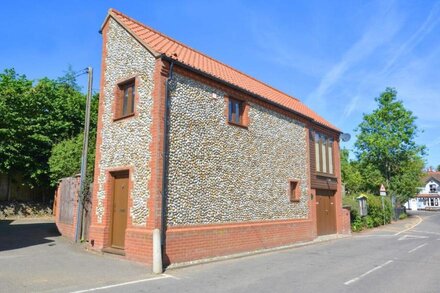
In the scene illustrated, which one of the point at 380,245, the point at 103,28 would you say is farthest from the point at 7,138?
the point at 380,245

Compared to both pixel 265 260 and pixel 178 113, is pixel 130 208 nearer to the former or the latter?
pixel 178 113

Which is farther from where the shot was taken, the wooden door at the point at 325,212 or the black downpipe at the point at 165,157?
the wooden door at the point at 325,212

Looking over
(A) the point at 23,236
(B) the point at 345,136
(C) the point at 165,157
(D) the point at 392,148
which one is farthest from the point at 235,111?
(D) the point at 392,148

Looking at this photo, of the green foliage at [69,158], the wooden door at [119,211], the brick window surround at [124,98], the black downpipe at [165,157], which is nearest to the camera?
the black downpipe at [165,157]

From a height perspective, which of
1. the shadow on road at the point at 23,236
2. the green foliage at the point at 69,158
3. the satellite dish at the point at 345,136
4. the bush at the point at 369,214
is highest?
the satellite dish at the point at 345,136

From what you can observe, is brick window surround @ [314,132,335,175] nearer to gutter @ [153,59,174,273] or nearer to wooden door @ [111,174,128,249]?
gutter @ [153,59,174,273]

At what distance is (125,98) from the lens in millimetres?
12820

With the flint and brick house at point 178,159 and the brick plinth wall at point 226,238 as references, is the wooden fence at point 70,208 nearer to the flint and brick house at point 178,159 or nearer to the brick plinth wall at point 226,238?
the flint and brick house at point 178,159

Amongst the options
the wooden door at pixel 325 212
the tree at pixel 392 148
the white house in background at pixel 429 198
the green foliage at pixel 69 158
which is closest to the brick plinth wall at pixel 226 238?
the wooden door at pixel 325 212

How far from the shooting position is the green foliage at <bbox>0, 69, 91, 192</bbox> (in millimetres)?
23328

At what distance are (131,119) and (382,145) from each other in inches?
1372

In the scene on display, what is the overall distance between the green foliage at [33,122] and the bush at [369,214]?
66.0ft

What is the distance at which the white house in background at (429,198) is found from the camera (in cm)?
7881

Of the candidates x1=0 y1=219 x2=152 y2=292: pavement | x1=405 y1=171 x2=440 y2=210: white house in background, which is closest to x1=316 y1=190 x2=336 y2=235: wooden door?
x1=0 y1=219 x2=152 y2=292: pavement
